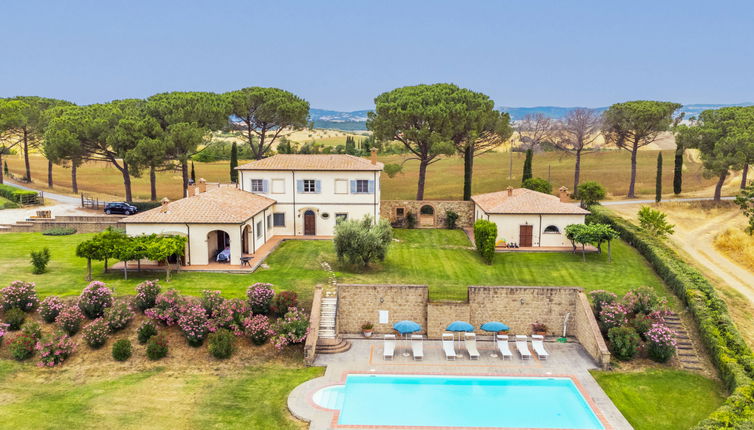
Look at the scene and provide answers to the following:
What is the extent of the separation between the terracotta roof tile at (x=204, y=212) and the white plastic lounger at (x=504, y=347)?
16.0 meters

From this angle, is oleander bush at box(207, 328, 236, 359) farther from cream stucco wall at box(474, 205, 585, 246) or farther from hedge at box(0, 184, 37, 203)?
hedge at box(0, 184, 37, 203)

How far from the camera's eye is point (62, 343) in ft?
80.9

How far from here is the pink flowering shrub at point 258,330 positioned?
26094 mm

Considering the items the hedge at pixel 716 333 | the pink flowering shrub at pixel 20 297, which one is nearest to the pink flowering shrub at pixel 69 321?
the pink flowering shrub at pixel 20 297

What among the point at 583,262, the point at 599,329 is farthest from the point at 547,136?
the point at 599,329

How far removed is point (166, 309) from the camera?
87.8 feet

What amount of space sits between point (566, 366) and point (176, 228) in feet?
74.1

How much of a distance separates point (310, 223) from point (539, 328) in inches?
813

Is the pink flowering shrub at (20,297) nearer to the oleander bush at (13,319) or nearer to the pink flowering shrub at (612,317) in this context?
the oleander bush at (13,319)

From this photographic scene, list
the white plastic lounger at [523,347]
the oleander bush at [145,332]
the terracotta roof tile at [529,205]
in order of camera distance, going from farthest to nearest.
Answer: the terracotta roof tile at [529,205] → the white plastic lounger at [523,347] → the oleander bush at [145,332]

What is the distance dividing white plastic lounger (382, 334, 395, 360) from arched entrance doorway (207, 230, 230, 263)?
12.1m

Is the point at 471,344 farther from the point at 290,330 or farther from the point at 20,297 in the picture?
the point at 20,297

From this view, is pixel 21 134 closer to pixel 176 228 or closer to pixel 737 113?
pixel 176 228

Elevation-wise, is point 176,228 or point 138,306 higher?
point 176,228
